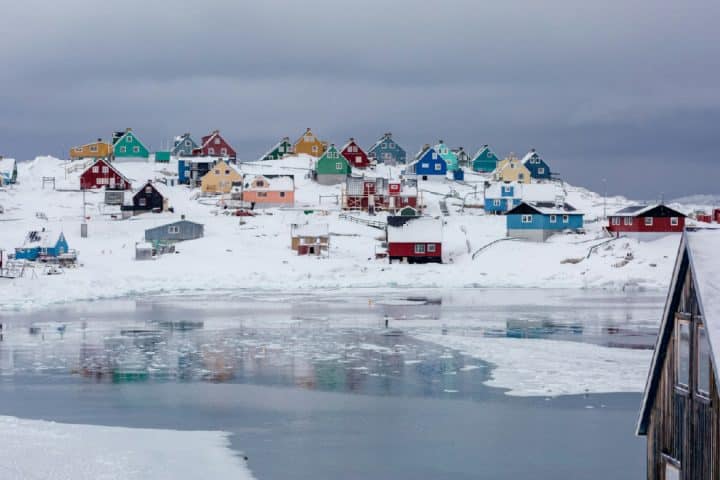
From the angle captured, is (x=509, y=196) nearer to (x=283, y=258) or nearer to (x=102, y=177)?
(x=283, y=258)

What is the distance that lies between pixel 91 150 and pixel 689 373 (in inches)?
4502

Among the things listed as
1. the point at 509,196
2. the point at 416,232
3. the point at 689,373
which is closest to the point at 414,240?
the point at 416,232

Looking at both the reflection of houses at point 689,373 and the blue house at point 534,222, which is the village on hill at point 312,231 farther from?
the reflection of houses at point 689,373

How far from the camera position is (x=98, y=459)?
746 inches

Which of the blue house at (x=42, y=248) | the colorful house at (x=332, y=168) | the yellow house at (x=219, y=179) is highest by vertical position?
the colorful house at (x=332, y=168)

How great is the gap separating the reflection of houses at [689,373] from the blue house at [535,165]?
107 meters

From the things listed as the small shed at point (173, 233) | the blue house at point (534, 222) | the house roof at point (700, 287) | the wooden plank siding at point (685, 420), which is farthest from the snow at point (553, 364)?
the blue house at point (534, 222)

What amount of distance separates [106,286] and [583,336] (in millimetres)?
32465

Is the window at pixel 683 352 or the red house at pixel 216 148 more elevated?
the red house at pixel 216 148

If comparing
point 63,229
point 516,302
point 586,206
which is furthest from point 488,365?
point 586,206

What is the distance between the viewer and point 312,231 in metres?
73.3

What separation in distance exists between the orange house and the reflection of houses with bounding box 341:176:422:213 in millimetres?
5007

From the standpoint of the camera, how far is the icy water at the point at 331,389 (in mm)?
19484

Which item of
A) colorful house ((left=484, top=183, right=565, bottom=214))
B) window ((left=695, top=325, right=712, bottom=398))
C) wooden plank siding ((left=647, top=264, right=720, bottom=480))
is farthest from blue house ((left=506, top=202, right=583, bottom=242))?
window ((left=695, top=325, right=712, bottom=398))
